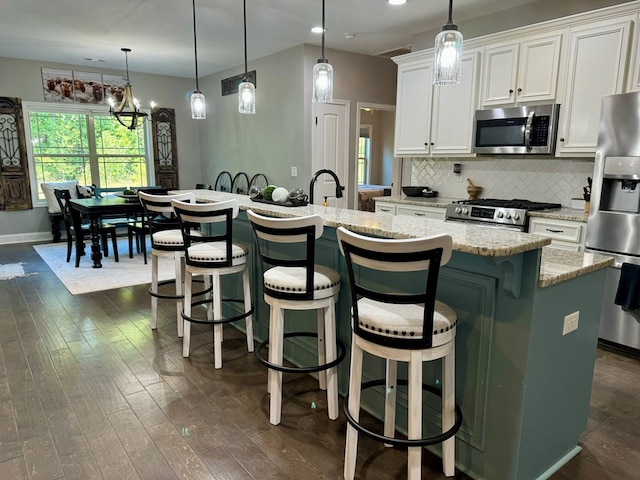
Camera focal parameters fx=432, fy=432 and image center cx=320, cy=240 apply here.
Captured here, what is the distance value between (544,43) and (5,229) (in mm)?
7570

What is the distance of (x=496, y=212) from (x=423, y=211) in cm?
85

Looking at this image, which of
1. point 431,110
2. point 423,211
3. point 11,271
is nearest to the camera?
point 423,211

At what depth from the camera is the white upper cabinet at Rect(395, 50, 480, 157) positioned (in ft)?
13.7

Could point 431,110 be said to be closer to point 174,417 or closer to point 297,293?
point 297,293

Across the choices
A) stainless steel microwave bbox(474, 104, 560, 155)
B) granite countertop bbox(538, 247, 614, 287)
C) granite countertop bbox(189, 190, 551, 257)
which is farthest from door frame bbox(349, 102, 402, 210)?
granite countertop bbox(538, 247, 614, 287)

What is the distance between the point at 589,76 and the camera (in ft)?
10.9

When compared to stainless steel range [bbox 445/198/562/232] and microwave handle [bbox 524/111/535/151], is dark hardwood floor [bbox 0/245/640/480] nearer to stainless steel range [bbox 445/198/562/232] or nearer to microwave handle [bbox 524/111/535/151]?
stainless steel range [bbox 445/198/562/232]

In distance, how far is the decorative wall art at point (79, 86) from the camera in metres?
6.77

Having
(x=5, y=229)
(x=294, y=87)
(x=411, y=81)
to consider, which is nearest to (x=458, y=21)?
(x=411, y=81)

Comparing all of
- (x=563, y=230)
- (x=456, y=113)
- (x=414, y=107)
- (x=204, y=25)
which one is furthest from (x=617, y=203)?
(x=204, y=25)

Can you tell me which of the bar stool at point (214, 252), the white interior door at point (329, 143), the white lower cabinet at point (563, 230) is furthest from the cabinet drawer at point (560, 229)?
the white interior door at point (329, 143)

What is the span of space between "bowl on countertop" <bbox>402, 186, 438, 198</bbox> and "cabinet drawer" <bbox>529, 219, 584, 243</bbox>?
1544mm

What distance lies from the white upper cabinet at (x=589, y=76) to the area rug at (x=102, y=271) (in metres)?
4.16

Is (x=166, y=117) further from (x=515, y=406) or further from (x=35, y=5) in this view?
(x=515, y=406)
